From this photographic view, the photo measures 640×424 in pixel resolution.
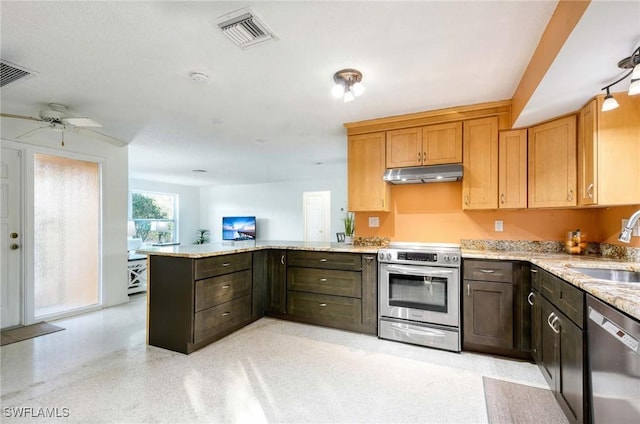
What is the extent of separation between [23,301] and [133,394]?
2.55 m

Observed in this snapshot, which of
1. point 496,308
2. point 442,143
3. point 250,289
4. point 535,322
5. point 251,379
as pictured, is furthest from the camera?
point 250,289

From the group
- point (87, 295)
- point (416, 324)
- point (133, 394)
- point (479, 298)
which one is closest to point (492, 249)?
point (479, 298)

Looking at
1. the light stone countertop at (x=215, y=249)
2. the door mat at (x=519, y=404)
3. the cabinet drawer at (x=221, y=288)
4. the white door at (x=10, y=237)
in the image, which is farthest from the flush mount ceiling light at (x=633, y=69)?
the white door at (x=10, y=237)

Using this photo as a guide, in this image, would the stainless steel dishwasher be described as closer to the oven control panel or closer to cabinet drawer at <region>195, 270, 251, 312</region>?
the oven control panel

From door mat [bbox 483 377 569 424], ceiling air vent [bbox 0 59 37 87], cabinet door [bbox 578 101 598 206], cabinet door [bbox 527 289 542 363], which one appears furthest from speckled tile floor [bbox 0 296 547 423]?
ceiling air vent [bbox 0 59 37 87]

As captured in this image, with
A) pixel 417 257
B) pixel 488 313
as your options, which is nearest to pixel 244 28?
pixel 417 257

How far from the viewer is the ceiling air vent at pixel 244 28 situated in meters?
1.77

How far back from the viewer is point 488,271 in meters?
2.76

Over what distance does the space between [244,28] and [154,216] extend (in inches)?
299

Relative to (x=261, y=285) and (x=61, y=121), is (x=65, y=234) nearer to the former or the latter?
(x=61, y=121)

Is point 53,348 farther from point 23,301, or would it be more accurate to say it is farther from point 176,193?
point 176,193

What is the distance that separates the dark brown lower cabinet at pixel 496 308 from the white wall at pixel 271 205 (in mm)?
5102

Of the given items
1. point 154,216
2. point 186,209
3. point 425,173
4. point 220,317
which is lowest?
point 220,317

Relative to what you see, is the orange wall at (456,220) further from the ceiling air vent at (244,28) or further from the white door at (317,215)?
the white door at (317,215)
